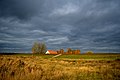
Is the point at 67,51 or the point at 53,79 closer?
the point at 53,79

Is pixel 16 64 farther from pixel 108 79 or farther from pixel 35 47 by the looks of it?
pixel 35 47

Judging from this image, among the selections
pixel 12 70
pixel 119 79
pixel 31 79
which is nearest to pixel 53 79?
pixel 31 79

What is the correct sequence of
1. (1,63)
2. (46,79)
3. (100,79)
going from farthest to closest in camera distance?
1. (100,79)
2. (1,63)
3. (46,79)

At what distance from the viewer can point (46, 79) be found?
871cm

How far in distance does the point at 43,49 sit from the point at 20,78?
334 feet

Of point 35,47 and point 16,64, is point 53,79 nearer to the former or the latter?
point 16,64

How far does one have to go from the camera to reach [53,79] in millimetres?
9055

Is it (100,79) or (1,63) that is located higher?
(1,63)

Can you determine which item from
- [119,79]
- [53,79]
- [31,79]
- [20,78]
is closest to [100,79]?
[119,79]

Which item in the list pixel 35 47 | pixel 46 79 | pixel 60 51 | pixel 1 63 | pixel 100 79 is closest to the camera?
pixel 46 79

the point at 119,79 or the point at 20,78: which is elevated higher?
the point at 20,78

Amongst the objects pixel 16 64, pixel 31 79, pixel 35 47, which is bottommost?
pixel 31 79

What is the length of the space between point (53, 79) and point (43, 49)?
3965 inches

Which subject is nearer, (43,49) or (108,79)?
(108,79)
